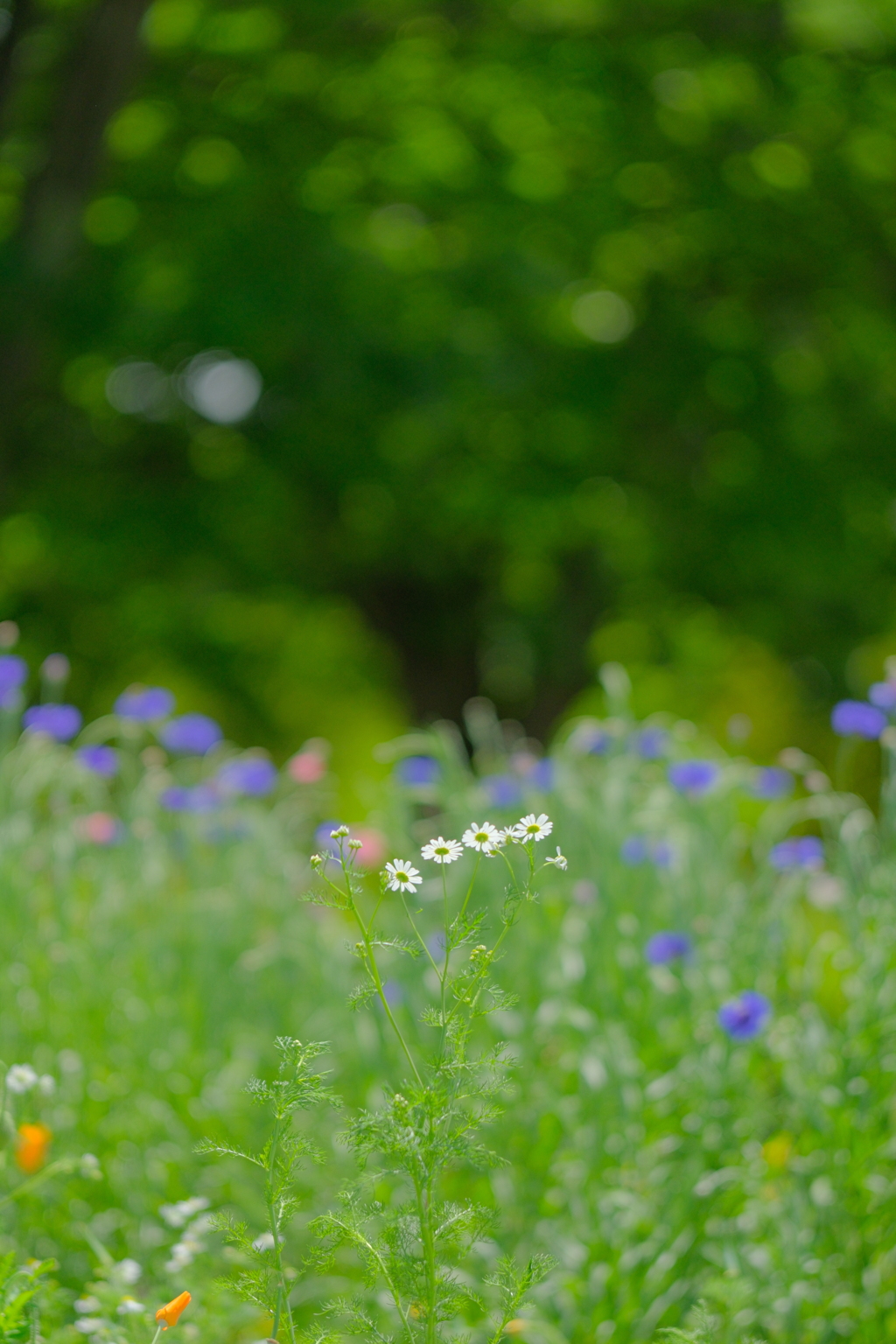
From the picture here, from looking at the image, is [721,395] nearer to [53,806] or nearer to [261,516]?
[261,516]

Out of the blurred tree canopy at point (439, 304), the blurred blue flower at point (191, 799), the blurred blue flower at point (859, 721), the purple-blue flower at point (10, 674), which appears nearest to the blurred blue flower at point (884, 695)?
the blurred blue flower at point (859, 721)

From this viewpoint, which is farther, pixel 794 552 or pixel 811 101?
pixel 794 552

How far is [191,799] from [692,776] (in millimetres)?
1184

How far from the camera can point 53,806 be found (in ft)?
9.73

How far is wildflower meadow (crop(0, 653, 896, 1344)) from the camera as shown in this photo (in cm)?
206

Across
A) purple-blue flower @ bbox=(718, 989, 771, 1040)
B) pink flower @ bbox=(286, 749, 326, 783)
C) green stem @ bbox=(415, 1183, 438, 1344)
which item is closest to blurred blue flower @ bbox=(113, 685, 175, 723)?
pink flower @ bbox=(286, 749, 326, 783)

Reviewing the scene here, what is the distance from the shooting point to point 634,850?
267 cm

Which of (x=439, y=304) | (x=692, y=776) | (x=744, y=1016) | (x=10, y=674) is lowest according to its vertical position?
(x=744, y=1016)

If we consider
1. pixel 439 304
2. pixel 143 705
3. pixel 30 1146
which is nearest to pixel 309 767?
pixel 143 705

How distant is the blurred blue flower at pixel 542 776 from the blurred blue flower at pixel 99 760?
0.99m

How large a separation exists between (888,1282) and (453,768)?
4.22 feet

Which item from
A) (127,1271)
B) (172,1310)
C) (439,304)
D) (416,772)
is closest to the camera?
(172,1310)

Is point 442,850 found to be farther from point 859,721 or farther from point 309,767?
point 309,767

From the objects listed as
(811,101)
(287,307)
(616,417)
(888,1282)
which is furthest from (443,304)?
(888,1282)
